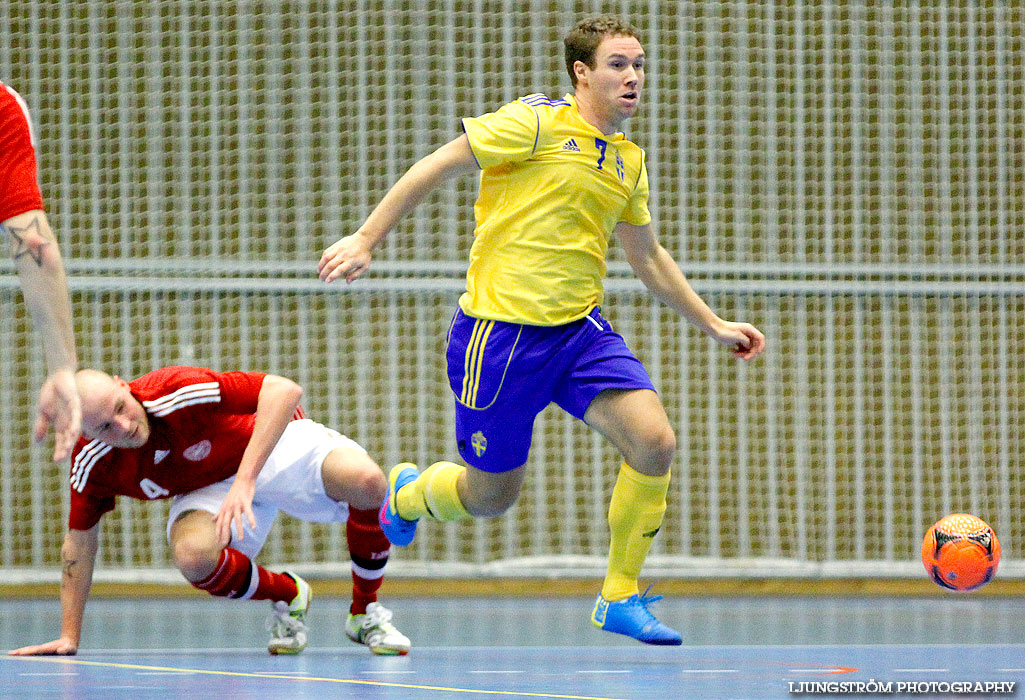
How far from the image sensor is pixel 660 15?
628 cm

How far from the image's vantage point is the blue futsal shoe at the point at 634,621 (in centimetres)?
298

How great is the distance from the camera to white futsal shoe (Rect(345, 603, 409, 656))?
332 centimetres

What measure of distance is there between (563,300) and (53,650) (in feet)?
5.21

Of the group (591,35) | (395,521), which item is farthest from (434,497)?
(591,35)

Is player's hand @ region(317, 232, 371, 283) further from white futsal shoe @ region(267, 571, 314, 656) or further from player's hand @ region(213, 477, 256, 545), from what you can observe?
white futsal shoe @ region(267, 571, 314, 656)

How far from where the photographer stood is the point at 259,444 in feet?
9.77

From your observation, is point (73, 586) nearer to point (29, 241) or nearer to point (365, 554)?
point (365, 554)

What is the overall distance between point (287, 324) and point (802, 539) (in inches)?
107

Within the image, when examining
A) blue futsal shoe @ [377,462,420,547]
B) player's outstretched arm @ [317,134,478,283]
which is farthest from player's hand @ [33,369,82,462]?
blue futsal shoe @ [377,462,420,547]

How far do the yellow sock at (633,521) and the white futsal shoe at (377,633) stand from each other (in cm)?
60

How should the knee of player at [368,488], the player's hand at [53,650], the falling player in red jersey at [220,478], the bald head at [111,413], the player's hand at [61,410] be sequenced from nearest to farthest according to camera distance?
the player's hand at [61,410] < the bald head at [111,413] < the falling player in red jersey at [220,478] < the player's hand at [53,650] < the knee of player at [368,488]

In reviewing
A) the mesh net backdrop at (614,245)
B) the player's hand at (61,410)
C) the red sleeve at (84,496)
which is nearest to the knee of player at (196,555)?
the red sleeve at (84,496)

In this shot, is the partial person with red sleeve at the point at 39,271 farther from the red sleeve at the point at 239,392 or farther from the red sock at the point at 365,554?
the red sock at the point at 365,554

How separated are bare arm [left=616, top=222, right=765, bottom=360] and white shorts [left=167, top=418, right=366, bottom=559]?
3.05 feet
